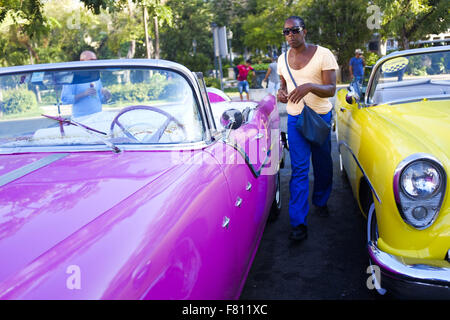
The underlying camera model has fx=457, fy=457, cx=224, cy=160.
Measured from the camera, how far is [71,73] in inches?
102

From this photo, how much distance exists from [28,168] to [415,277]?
6.10 feet

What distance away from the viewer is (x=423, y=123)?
8.75ft

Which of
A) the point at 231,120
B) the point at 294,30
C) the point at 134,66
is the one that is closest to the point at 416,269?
the point at 231,120

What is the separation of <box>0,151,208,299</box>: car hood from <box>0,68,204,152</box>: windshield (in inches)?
8.3

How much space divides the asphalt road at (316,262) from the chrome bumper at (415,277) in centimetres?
55

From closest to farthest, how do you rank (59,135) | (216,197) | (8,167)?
(216,197)
(8,167)
(59,135)

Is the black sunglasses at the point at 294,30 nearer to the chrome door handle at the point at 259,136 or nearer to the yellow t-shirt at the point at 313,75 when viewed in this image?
the yellow t-shirt at the point at 313,75


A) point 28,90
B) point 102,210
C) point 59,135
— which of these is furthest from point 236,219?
point 28,90

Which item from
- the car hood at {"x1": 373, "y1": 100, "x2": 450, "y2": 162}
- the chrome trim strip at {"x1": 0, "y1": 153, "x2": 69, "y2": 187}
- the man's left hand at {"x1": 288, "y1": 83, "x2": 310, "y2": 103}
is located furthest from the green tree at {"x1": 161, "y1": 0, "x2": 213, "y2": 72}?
the chrome trim strip at {"x1": 0, "y1": 153, "x2": 69, "y2": 187}

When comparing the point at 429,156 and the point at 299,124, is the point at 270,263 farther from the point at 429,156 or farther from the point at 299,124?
the point at 429,156

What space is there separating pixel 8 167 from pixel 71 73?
2.27 ft

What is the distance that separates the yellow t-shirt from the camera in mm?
3463

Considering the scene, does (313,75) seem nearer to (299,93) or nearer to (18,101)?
(299,93)
